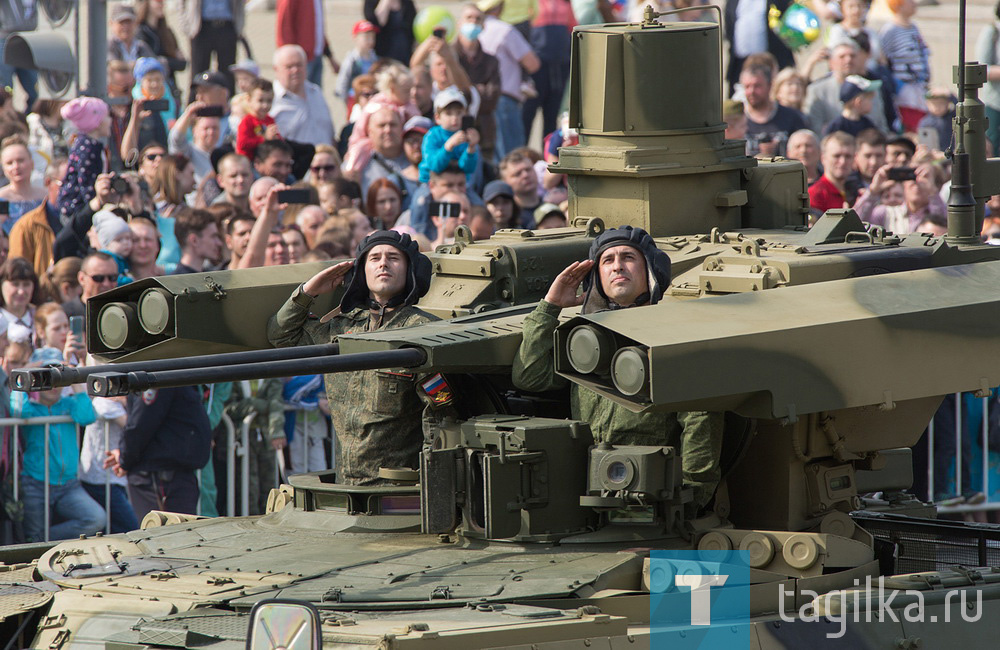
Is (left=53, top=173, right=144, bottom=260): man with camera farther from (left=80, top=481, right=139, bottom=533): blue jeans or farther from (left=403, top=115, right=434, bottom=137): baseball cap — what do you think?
(left=403, top=115, right=434, bottom=137): baseball cap

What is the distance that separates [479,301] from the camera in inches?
420

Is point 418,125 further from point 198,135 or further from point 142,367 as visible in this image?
point 142,367

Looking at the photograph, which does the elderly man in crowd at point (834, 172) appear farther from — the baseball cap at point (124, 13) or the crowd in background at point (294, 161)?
the baseball cap at point (124, 13)

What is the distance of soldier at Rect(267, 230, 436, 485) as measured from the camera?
1034 cm

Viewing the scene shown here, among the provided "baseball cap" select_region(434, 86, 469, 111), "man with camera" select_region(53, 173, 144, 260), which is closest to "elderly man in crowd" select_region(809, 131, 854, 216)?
"baseball cap" select_region(434, 86, 469, 111)

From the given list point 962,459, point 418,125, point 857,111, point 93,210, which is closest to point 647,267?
point 962,459

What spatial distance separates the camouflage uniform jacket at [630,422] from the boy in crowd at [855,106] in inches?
427

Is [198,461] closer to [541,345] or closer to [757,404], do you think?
[541,345]

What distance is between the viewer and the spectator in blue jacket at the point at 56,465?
13516mm

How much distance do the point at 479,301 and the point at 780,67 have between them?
553 inches

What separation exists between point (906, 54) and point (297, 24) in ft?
23.3

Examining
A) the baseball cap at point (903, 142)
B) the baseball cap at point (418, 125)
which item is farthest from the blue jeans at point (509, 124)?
the baseball cap at point (903, 142)

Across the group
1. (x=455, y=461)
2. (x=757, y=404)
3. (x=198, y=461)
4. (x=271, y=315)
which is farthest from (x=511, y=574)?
(x=198, y=461)

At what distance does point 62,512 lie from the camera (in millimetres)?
13680
